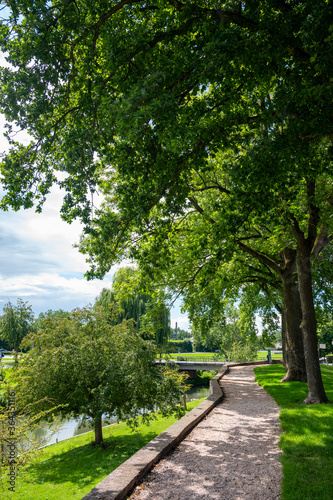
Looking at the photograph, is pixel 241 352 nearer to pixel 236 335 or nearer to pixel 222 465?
pixel 236 335

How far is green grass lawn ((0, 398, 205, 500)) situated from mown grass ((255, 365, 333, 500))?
4745 mm

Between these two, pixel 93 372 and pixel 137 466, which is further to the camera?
pixel 93 372

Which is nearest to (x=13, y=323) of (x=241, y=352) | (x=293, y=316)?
(x=241, y=352)

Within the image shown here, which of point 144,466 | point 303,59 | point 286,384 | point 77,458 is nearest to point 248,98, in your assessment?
point 303,59

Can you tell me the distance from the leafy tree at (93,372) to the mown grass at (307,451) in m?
4.44

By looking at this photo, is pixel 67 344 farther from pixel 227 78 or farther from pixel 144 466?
pixel 227 78

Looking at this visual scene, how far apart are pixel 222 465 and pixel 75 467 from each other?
7036mm

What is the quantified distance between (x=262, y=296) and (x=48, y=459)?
14987 millimetres

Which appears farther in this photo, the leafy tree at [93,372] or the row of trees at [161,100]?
the leafy tree at [93,372]

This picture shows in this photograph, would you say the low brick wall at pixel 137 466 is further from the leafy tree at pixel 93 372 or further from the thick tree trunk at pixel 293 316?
the thick tree trunk at pixel 293 316

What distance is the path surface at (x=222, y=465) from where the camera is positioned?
462cm

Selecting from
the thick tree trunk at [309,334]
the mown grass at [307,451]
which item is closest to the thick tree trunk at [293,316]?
the thick tree trunk at [309,334]

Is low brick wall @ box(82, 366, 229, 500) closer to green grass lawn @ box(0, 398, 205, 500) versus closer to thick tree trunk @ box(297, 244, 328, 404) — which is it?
green grass lawn @ box(0, 398, 205, 500)

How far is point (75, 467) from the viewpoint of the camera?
423 inches
